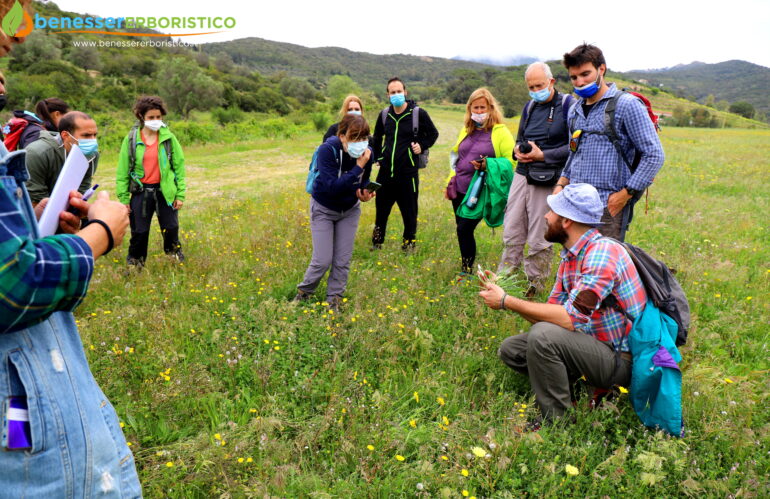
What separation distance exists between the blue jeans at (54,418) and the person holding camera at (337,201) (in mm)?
3448

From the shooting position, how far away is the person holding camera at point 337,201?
4.74m

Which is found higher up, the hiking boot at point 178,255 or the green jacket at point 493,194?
the green jacket at point 493,194

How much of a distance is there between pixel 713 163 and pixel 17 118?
2098 centimetres

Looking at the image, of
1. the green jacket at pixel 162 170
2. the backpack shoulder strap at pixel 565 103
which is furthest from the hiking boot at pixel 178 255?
the backpack shoulder strap at pixel 565 103

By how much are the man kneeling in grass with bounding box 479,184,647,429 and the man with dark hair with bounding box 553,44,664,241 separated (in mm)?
925

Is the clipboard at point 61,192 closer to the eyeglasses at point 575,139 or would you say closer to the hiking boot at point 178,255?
the eyeglasses at point 575,139

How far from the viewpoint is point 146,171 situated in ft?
19.2

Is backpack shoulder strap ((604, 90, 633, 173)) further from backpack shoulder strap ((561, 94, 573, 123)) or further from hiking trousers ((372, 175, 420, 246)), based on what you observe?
hiking trousers ((372, 175, 420, 246))

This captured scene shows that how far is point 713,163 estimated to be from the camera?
689 inches

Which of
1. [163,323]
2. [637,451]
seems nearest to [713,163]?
[637,451]

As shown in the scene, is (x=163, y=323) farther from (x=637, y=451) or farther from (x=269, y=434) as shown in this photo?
(x=637, y=451)

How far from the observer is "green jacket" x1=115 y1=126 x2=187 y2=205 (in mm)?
5754

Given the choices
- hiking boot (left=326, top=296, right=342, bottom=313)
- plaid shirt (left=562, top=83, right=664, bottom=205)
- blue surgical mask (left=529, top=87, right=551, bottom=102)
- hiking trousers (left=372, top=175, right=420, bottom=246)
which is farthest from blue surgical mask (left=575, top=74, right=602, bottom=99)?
hiking boot (left=326, top=296, right=342, bottom=313)

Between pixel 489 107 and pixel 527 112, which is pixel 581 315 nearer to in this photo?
pixel 527 112
